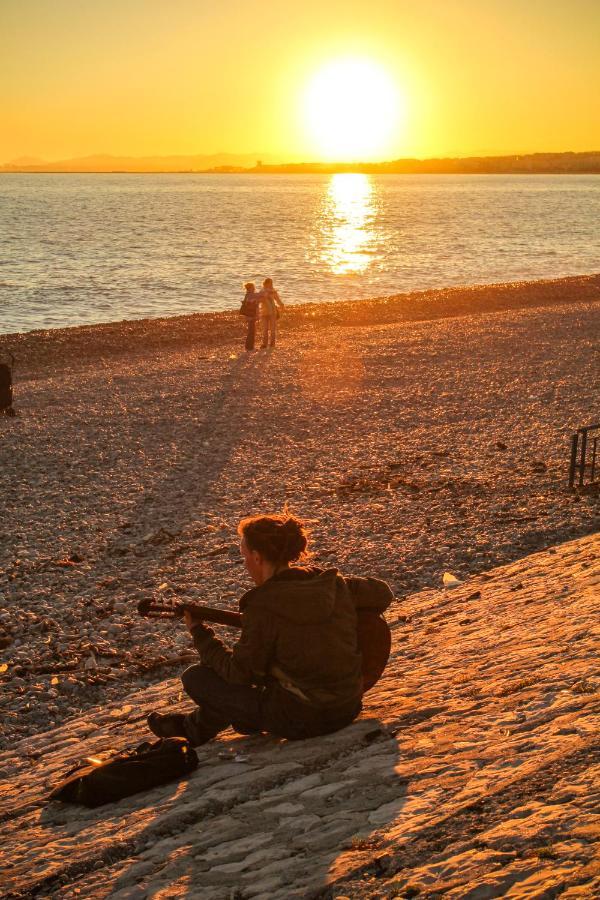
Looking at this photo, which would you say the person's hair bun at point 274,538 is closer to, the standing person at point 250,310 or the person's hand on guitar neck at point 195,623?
the person's hand on guitar neck at point 195,623

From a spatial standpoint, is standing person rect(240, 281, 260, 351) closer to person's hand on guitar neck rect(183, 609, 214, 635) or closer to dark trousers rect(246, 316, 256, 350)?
dark trousers rect(246, 316, 256, 350)

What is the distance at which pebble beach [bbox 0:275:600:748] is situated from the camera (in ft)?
27.8

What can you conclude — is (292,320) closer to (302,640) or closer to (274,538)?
(274,538)

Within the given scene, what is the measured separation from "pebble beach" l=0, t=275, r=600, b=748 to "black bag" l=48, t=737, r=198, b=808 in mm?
1676

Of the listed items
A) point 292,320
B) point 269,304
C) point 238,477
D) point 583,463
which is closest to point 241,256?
point 292,320

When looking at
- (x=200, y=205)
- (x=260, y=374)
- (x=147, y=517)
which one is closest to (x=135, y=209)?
(x=200, y=205)

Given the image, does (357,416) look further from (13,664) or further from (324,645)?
(324,645)

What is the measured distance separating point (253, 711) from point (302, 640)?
24.9 inches

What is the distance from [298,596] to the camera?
15.9 ft

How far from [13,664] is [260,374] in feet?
44.5

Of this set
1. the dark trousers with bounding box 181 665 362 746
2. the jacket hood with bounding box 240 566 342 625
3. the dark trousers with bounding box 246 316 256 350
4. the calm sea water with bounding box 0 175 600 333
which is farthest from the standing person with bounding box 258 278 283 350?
the jacket hood with bounding box 240 566 342 625

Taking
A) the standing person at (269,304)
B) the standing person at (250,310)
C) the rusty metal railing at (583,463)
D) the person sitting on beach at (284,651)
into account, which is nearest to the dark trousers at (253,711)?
the person sitting on beach at (284,651)

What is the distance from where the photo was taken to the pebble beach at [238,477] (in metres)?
8.48

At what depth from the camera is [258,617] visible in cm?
491
